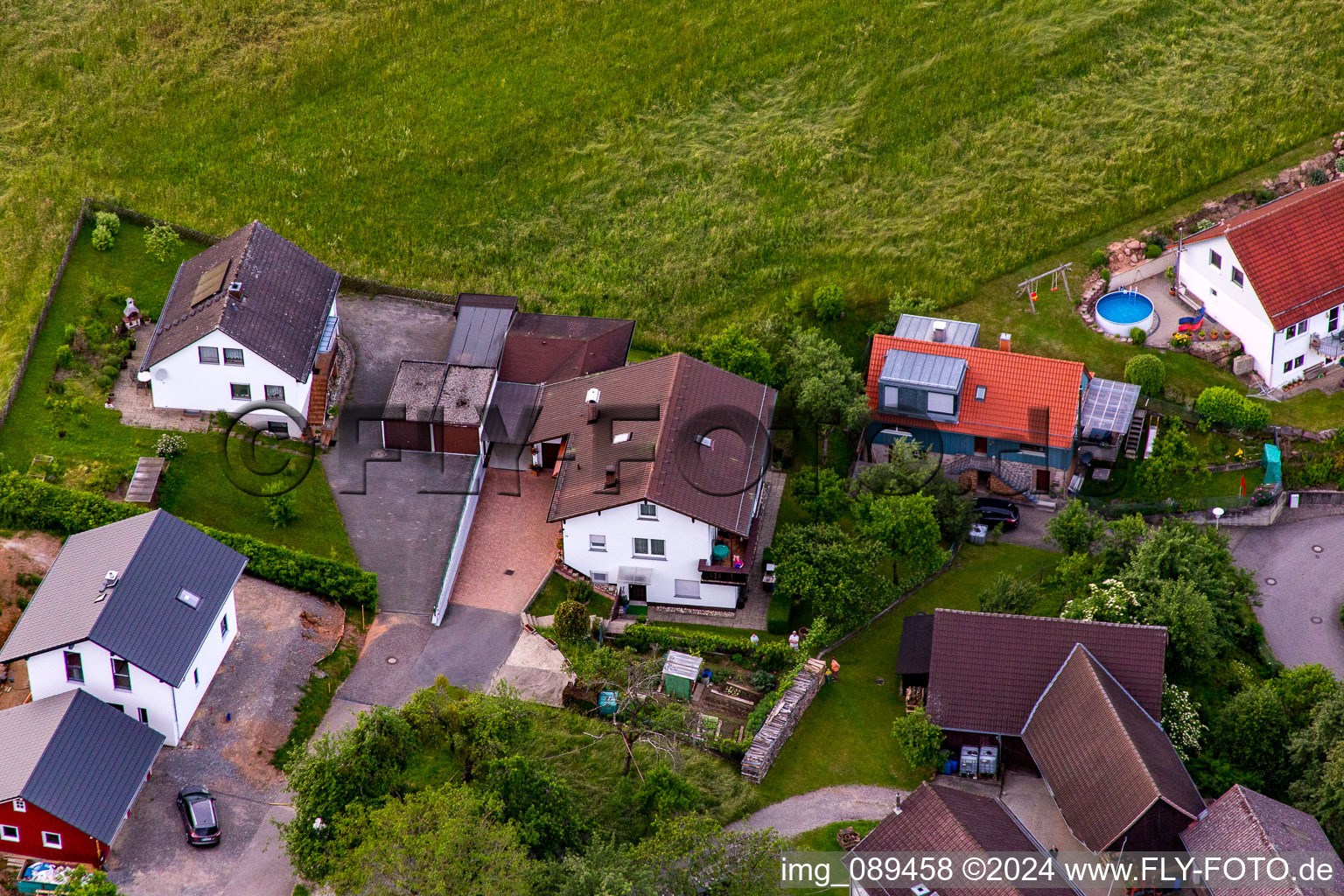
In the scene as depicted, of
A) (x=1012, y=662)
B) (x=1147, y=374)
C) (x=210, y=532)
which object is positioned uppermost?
(x=1147, y=374)

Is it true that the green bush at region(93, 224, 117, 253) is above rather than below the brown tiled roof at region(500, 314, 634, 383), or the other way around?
above

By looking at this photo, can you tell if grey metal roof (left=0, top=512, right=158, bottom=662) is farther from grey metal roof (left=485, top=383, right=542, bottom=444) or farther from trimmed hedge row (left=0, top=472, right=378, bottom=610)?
grey metal roof (left=485, top=383, right=542, bottom=444)

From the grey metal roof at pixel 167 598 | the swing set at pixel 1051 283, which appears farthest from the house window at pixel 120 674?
the swing set at pixel 1051 283

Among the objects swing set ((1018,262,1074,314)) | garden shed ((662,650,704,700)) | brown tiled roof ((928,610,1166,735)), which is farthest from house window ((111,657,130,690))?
swing set ((1018,262,1074,314))

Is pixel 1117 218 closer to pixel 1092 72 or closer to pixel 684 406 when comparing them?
pixel 1092 72

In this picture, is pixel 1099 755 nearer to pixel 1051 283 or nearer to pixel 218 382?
pixel 1051 283

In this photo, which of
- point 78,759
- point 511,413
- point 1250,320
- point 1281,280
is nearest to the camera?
point 78,759

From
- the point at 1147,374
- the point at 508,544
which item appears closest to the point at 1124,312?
the point at 1147,374
